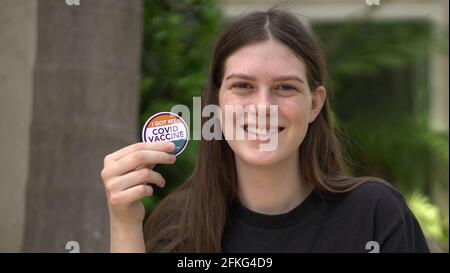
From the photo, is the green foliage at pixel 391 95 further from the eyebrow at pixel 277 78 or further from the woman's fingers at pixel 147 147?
the woman's fingers at pixel 147 147

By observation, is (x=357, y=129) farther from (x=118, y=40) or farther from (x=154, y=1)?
(x=118, y=40)

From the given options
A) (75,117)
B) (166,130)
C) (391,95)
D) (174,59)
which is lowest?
(166,130)

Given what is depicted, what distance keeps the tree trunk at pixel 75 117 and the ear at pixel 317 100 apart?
→ 127 centimetres

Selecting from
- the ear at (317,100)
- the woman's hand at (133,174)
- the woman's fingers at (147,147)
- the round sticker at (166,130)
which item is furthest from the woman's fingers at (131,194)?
the ear at (317,100)

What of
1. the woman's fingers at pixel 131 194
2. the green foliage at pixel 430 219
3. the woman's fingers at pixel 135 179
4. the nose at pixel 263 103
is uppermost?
the green foliage at pixel 430 219

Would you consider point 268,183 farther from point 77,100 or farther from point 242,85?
point 77,100

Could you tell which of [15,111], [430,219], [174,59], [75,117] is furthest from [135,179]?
[430,219]

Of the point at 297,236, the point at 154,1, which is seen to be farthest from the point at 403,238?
the point at 154,1

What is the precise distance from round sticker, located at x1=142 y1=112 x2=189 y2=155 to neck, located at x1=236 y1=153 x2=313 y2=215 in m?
0.30

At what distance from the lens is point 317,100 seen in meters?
2.90

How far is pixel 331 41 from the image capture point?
29.6 feet

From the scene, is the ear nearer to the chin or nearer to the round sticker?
the chin

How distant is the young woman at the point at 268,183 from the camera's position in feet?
8.67

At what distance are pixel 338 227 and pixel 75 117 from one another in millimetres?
1609
